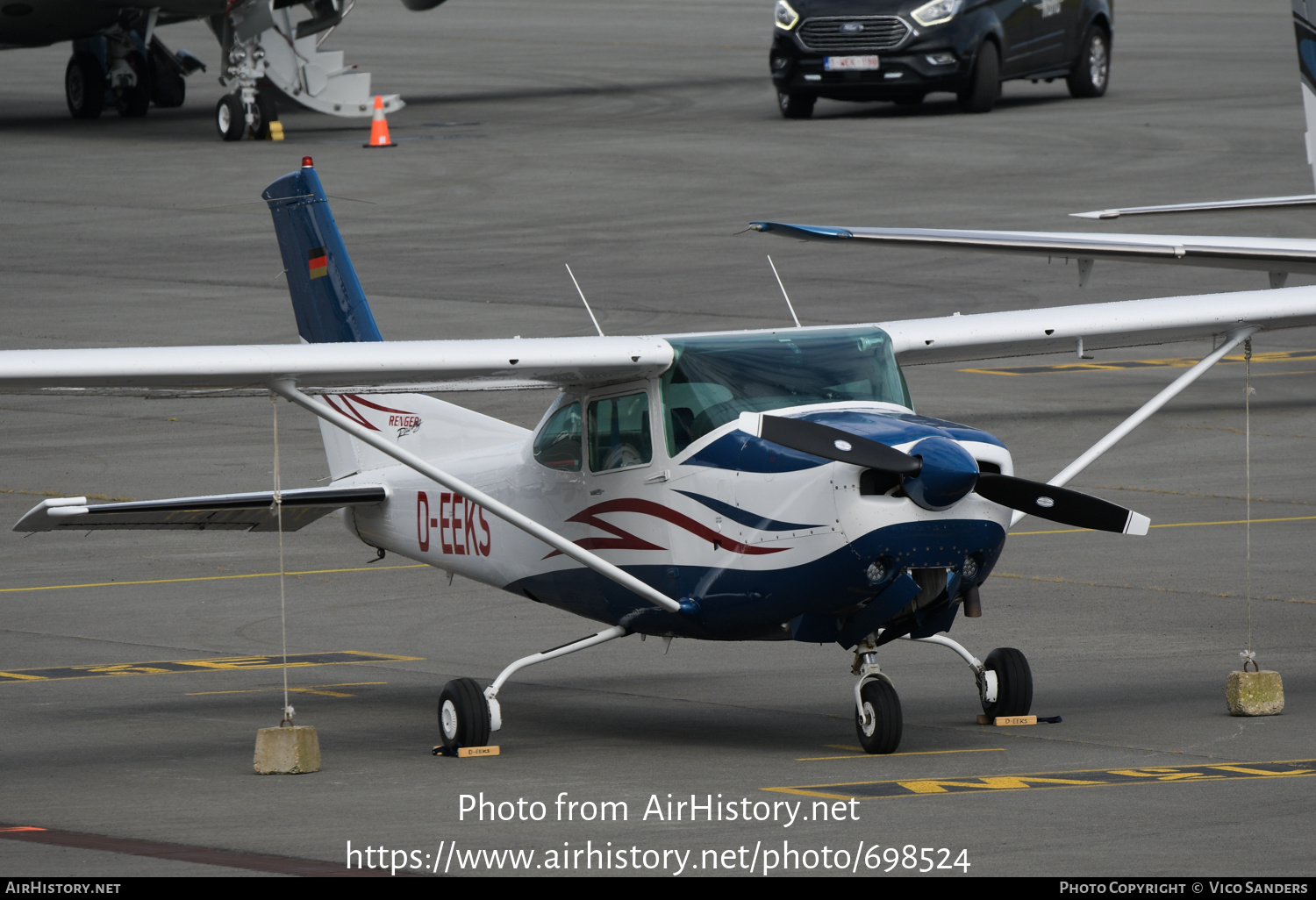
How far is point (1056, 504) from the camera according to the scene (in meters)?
10.4

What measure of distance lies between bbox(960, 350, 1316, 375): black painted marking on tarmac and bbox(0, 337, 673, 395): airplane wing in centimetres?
1312

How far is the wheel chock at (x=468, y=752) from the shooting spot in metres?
11.1

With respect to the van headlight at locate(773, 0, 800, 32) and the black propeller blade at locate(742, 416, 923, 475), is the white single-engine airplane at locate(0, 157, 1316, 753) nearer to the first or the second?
the black propeller blade at locate(742, 416, 923, 475)

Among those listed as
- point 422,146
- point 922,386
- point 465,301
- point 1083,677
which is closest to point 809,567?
point 1083,677

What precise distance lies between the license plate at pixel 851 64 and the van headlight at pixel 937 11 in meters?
1.22

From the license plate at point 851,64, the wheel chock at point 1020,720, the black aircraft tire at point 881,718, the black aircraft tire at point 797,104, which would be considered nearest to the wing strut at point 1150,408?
the wheel chock at point 1020,720

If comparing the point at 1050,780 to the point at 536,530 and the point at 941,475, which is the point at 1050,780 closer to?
the point at 941,475

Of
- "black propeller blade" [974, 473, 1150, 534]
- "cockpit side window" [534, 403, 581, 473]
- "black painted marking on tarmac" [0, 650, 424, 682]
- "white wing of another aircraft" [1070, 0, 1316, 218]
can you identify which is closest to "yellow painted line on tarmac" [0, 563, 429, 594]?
"black painted marking on tarmac" [0, 650, 424, 682]

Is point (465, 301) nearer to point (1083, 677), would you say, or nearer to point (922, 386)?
point (922, 386)

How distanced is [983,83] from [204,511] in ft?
90.9

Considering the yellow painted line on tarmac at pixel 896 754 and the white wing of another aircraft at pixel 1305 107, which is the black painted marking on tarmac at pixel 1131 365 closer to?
the white wing of another aircraft at pixel 1305 107

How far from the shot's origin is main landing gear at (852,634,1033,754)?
10688 mm

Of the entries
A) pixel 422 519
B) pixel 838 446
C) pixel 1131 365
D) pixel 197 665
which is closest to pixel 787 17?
pixel 1131 365

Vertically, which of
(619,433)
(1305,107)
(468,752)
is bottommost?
(468,752)
